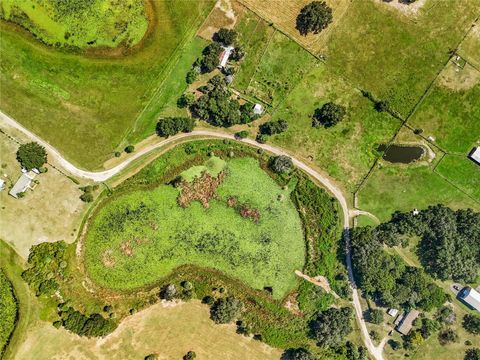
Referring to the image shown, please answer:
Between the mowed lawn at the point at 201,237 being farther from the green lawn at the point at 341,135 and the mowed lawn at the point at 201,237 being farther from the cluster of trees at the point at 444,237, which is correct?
the cluster of trees at the point at 444,237

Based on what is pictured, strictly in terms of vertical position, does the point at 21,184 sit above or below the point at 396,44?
below

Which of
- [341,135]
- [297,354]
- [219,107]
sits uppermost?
[341,135]

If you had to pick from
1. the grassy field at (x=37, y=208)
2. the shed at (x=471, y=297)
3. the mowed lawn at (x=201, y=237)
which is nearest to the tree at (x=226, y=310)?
the mowed lawn at (x=201, y=237)

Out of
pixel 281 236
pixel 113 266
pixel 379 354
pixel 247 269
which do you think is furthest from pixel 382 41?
pixel 113 266

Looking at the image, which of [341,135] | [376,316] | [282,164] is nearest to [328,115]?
[341,135]

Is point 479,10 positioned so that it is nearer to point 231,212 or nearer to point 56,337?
point 231,212

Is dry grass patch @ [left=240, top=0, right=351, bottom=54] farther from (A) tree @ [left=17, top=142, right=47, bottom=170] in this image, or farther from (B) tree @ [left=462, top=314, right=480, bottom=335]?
(B) tree @ [left=462, top=314, right=480, bottom=335]

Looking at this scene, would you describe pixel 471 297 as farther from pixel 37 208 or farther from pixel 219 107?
pixel 37 208
